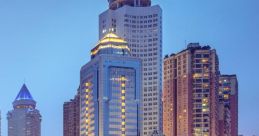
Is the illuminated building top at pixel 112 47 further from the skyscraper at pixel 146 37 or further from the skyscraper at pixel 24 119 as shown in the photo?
the skyscraper at pixel 24 119

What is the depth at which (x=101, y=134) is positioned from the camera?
3514 inches

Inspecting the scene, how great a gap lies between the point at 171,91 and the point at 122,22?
574 inches

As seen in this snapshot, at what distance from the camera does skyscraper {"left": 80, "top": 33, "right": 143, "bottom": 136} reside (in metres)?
90.2

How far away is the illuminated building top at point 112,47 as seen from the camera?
95.1m

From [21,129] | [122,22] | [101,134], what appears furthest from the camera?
[21,129]

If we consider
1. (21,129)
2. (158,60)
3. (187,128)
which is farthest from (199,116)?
(21,129)

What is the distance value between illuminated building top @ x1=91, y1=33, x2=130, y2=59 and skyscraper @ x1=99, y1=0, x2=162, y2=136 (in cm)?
983

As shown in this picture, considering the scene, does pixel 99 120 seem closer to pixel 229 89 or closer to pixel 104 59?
pixel 104 59

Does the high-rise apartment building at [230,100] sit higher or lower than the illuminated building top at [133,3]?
lower

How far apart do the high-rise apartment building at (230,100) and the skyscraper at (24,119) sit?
61218 mm

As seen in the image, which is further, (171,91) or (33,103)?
(33,103)

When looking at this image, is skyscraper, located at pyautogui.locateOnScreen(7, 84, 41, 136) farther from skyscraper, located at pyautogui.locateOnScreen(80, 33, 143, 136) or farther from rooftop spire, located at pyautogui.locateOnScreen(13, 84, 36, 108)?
skyscraper, located at pyautogui.locateOnScreen(80, 33, 143, 136)

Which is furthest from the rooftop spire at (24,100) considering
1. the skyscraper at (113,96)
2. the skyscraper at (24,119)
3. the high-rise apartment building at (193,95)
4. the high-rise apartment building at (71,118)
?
the skyscraper at (113,96)

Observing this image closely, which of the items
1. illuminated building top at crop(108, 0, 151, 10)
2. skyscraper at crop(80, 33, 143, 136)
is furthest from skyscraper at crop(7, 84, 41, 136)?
skyscraper at crop(80, 33, 143, 136)
